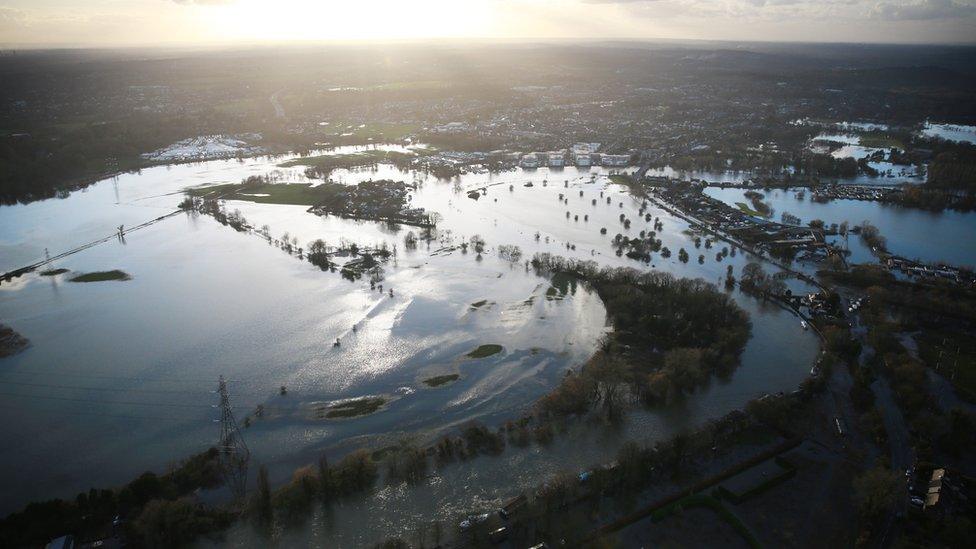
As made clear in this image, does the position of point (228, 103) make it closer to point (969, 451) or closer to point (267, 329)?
point (267, 329)

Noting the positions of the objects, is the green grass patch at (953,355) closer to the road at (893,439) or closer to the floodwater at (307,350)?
the road at (893,439)

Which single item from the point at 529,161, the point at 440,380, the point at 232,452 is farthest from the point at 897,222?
the point at 232,452

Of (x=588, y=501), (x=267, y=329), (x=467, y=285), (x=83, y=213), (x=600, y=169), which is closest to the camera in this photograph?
(x=588, y=501)

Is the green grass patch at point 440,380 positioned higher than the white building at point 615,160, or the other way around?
the white building at point 615,160

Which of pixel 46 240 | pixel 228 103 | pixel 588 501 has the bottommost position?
pixel 588 501

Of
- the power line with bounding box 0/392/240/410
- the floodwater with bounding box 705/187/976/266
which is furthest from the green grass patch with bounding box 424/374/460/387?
the floodwater with bounding box 705/187/976/266

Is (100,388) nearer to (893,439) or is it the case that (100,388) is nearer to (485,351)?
(485,351)

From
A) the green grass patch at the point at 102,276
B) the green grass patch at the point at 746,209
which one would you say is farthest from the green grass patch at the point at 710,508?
the green grass patch at the point at 746,209

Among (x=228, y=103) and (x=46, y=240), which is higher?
(x=228, y=103)

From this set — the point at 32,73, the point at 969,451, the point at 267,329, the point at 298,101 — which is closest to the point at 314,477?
the point at 267,329
